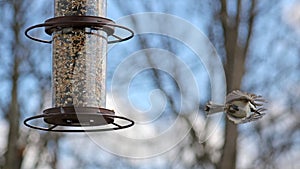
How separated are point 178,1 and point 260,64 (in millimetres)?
1192

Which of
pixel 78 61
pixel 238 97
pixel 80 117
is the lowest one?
pixel 80 117

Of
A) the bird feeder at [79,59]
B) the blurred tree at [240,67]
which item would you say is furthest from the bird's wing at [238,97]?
the blurred tree at [240,67]

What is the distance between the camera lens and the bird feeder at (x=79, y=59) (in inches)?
181

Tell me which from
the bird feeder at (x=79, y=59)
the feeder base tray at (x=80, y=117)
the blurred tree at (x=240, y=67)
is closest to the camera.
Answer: the feeder base tray at (x=80, y=117)

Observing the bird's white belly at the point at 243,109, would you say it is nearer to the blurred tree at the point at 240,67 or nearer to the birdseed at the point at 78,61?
the birdseed at the point at 78,61

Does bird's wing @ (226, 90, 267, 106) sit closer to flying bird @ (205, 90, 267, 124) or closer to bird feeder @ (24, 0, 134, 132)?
flying bird @ (205, 90, 267, 124)

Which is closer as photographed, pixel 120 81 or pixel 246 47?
pixel 120 81

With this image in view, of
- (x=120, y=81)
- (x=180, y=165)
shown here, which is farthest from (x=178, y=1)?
(x=120, y=81)

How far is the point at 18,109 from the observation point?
11.0m

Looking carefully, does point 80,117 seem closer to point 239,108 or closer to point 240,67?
point 239,108

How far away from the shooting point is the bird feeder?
4598 millimetres

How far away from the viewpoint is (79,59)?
475cm

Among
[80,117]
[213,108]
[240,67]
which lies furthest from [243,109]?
[240,67]

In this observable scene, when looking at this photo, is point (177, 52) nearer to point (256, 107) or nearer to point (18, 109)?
point (18, 109)
